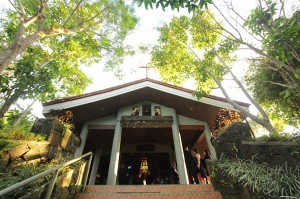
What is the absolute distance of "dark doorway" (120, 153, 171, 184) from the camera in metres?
9.91

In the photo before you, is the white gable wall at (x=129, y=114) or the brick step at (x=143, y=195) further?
the white gable wall at (x=129, y=114)

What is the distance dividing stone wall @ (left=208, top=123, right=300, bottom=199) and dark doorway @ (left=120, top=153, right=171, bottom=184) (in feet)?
22.2

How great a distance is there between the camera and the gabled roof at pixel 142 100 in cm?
717

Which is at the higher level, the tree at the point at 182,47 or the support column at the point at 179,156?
the tree at the point at 182,47

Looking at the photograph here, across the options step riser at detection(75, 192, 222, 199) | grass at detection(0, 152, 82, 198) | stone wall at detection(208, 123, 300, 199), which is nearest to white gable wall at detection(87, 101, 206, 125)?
stone wall at detection(208, 123, 300, 199)

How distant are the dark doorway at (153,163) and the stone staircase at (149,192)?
598cm

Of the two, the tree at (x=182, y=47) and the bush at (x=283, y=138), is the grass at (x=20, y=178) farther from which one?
the tree at (x=182, y=47)

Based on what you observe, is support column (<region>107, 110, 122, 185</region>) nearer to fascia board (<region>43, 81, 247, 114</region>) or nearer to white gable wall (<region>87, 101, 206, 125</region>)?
white gable wall (<region>87, 101, 206, 125</region>)

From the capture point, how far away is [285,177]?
8.72 feet

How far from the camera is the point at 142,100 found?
8.85 metres

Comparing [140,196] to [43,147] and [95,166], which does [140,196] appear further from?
[95,166]

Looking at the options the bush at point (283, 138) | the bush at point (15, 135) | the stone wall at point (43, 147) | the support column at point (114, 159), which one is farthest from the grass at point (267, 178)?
the support column at point (114, 159)

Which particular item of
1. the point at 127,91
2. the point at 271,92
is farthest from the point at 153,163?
the point at 271,92

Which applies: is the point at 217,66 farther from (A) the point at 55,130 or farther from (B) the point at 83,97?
(A) the point at 55,130
